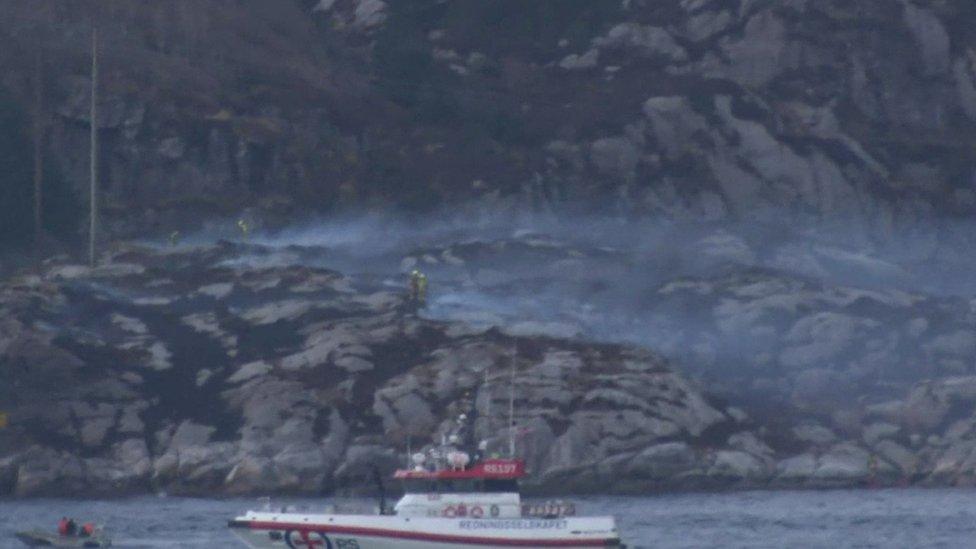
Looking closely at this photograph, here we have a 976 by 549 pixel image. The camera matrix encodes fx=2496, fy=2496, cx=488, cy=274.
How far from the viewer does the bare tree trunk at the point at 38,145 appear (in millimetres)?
119125

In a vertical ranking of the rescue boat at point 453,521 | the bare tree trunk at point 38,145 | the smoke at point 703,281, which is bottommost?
the rescue boat at point 453,521

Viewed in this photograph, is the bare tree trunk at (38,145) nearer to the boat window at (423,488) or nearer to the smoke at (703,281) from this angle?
the smoke at (703,281)

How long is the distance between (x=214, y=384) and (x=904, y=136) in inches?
1899

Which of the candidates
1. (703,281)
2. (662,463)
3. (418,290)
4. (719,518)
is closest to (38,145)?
(418,290)

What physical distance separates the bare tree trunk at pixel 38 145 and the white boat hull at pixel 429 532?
1966 inches

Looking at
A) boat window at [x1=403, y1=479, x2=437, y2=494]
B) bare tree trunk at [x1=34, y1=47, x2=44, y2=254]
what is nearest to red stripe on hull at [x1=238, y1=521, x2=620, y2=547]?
boat window at [x1=403, y1=479, x2=437, y2=494]

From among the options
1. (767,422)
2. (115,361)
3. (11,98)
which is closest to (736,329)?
(767,422)

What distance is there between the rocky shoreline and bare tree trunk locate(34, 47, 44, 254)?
10.7m

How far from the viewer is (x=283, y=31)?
136750 millimetres

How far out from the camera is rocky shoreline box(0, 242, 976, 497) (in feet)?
316

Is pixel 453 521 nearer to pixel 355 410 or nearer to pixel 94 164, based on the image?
pixel 355 410

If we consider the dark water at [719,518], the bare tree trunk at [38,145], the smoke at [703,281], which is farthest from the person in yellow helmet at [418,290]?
the bare tree trunk at [38,145]

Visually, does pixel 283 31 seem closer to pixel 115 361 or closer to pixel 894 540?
pixel 115 361

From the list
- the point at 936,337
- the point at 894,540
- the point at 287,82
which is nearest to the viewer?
the point at 894,540
